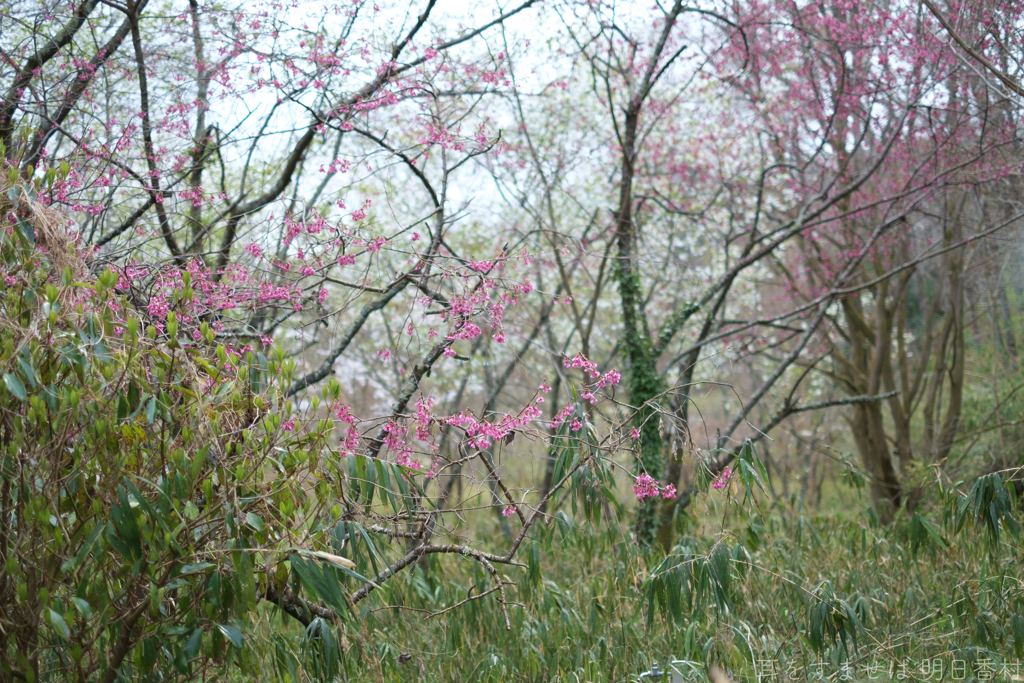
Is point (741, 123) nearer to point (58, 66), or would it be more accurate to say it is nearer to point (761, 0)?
point (761, 0)

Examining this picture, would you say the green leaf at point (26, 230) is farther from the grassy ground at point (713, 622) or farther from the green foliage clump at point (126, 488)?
the grassy ground at point (713, 622)

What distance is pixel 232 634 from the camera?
68.1 inches

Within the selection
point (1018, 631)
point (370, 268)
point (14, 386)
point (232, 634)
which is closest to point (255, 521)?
point (232, 634)

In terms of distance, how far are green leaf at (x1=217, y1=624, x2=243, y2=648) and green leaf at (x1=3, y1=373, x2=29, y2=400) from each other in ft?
2.37

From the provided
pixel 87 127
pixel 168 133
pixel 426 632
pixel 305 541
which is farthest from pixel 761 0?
pixel 305 541

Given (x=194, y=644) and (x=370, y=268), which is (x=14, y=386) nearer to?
(x=194, y=644)

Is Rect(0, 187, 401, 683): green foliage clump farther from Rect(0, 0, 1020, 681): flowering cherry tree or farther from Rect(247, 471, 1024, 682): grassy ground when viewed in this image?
Rect(247, 471, 1024, 682): grassy ground

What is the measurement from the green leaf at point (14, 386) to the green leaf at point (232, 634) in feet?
2.37

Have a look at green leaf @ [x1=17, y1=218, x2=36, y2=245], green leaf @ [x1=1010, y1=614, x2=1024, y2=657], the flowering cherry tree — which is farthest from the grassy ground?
green leaf @ [x1=17, y1=218, x2=36, y2=245]

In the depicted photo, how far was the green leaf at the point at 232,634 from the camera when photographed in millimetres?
1720

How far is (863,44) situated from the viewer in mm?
5672

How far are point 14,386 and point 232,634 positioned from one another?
79cm

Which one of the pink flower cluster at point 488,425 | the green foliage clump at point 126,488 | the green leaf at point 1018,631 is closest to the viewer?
the green foliage clump at point 126,488

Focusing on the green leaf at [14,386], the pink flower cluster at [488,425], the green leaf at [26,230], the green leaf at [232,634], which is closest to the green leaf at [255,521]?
the green leaf at [232,634]
